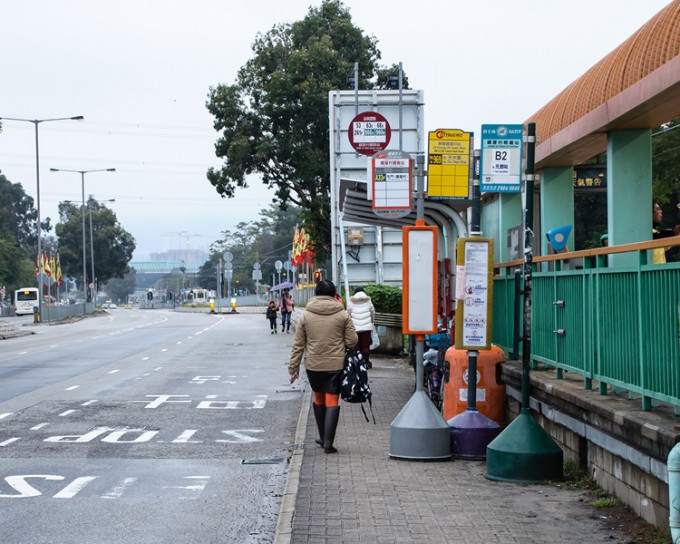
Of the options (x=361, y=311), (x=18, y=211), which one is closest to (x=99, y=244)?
(x=18, y=211)

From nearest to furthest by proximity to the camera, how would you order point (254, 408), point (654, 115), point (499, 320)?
1. point (654, 115)
2. point (499, 320)
3. point (254, 408)

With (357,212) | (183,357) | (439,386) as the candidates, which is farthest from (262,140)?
(439,386)

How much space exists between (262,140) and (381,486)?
116 feet

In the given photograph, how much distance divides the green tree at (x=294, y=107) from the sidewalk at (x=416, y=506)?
30813 millimetres

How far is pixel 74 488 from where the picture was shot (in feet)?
28.6

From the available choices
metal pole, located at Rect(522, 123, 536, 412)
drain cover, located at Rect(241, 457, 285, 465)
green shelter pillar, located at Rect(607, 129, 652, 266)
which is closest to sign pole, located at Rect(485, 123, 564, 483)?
metal pole, located at Rect(522, 123, 536, 412)

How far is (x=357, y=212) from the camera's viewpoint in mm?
16422

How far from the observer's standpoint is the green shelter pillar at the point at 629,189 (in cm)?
963

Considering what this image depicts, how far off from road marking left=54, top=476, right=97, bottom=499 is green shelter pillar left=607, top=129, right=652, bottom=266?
523 cm

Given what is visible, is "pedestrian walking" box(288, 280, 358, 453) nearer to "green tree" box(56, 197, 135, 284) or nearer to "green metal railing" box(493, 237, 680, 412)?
"green metal railing" box(493, 237, 680, 412)

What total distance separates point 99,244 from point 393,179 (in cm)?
10849

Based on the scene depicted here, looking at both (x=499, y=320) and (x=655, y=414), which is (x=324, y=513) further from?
(x=499, y=320)

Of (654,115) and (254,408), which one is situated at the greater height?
(654,115)

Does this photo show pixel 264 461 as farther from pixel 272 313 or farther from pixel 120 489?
pixel 272 313
